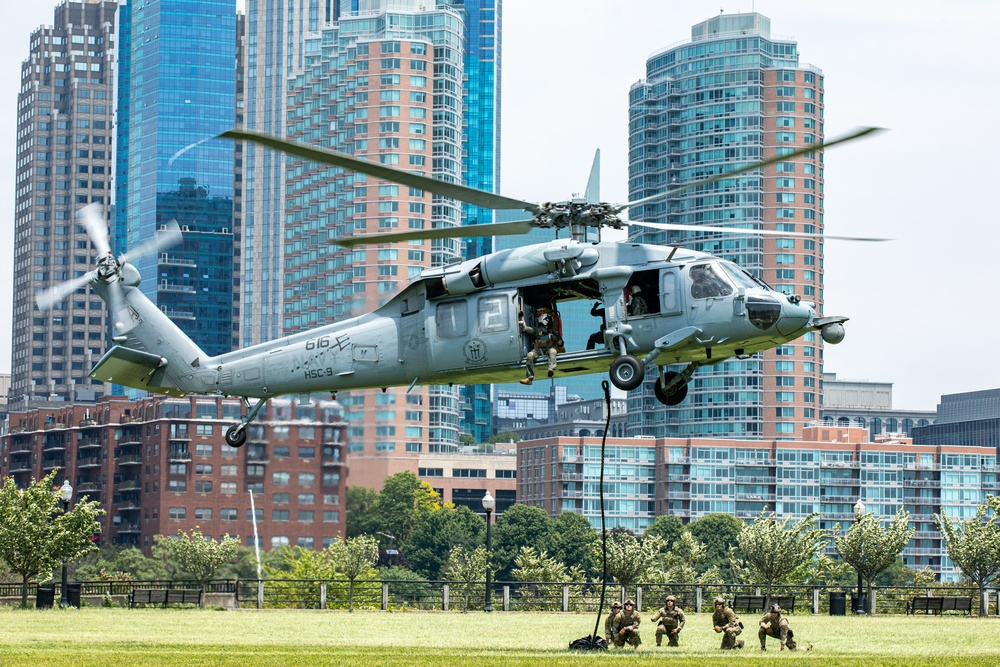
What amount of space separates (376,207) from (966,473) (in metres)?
78.3

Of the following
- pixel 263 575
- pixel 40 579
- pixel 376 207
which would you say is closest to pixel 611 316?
pixel 40 579

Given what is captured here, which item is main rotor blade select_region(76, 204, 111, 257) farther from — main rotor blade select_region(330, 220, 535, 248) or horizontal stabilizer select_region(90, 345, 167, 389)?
main rotor blade select_region(330, 220, 535, 248)

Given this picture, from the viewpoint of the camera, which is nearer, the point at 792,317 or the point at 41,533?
the point at 792,317

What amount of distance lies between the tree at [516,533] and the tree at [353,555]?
197ft

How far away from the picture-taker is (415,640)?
1419 inches

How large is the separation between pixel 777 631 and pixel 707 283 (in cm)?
754

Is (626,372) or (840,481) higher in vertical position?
(626,372)

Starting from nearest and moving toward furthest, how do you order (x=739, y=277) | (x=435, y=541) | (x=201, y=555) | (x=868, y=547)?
(x=739, y=277)
(x=868, y=547)
(x=201, y=555)
(x=435, y=541)

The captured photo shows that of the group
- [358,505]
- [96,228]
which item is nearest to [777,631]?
[96,228]

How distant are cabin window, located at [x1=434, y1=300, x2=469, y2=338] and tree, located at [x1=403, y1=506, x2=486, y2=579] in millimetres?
114907

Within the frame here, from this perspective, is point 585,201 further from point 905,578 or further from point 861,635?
point 905,578

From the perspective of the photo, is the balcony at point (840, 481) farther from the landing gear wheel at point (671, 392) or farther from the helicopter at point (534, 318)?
the landing gear wheel at point (671, 392)

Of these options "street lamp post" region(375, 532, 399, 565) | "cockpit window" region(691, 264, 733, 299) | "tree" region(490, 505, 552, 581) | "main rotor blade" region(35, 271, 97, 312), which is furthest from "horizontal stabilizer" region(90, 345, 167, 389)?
"tree" region(490, 505, 552, 581)

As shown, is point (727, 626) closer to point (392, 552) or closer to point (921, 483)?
point (392, 552)
